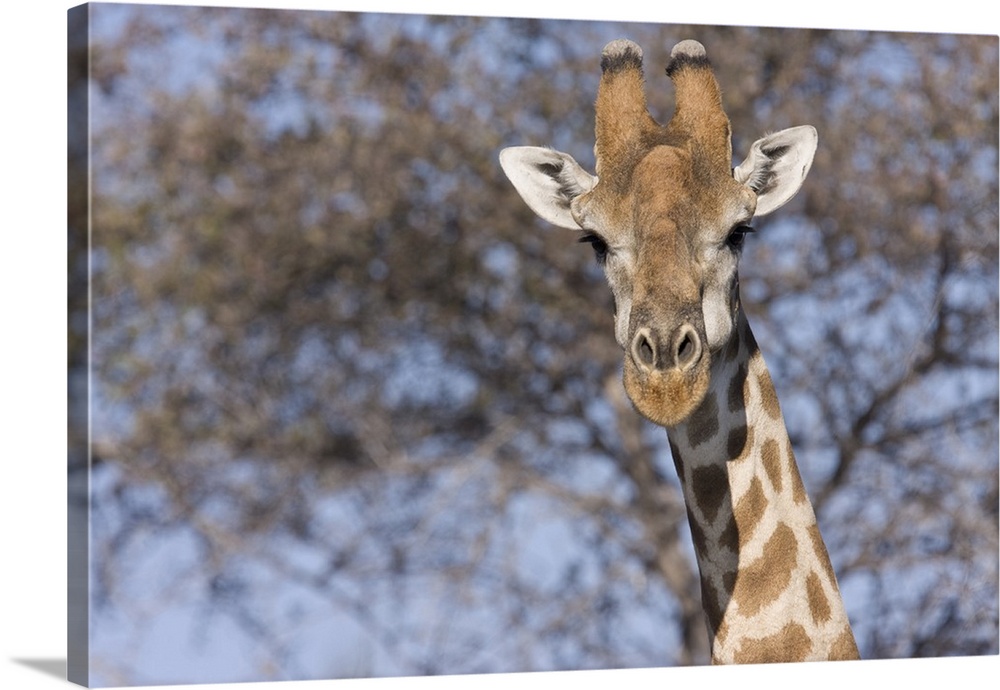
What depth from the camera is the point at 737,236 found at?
19.4ft

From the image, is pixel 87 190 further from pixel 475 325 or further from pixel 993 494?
pixel 993 494

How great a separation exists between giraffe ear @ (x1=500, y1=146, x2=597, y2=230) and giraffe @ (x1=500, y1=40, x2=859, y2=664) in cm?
22

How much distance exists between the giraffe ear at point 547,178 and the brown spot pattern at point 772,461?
1062 mm

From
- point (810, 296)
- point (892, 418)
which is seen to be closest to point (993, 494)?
point (892, 418)

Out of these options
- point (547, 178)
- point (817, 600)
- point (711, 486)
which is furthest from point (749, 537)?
point (547, 178)

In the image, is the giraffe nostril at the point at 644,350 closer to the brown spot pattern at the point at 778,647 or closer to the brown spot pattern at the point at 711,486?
the brown spot pattern at the point at 711,486

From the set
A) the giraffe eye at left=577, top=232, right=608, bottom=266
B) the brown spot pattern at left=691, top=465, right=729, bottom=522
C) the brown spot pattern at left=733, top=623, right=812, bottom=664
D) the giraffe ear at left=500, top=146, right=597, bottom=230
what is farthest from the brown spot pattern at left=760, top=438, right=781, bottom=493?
the giraffe ear at left=500, top=146, right=597, bottom=230

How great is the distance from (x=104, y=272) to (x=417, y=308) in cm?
197

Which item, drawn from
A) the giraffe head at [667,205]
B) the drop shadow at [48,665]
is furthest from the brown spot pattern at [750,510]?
the drop shadow at [48,665]

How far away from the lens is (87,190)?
6.32 metres

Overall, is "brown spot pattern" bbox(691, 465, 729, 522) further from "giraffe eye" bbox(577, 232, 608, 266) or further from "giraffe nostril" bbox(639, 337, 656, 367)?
"giraffe eye" bbox(577, 232, 608, 266)

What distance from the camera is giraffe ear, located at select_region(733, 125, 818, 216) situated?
614 cm

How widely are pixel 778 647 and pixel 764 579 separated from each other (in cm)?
22

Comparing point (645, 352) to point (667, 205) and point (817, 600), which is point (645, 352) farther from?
point (817, 600)
